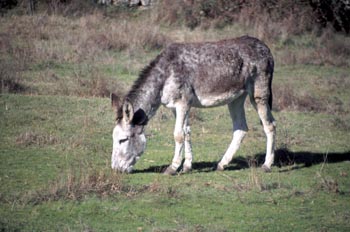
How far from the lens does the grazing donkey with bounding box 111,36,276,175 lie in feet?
36.4

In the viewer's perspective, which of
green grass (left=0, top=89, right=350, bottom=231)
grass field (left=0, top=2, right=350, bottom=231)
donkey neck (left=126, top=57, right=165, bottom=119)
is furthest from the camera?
donkey neck (left=126, top=57, right=165, bottom=119)

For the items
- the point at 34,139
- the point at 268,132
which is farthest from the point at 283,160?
the point at 34,139

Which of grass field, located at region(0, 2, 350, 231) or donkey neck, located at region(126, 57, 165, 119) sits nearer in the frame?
grass field, located at region(0, 2, 350, 231)

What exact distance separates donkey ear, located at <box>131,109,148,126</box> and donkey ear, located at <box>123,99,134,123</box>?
0.33 ft

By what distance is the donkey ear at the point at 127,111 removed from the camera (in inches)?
427

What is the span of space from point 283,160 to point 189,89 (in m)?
2.63

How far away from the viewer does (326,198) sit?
405 inches

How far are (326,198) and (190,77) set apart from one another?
9.72ft

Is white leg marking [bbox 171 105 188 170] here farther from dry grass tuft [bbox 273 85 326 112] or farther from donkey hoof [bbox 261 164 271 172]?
dry grass tuft [bbox 273 85 326 112]

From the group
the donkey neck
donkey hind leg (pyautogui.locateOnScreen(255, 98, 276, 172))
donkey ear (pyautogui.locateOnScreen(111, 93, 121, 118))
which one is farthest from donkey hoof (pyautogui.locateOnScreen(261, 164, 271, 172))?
donkey ear (pyautogui.locateOnScreen(111, 93, 121, 118))

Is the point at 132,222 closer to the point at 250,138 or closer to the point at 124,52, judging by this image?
the point at 250,138

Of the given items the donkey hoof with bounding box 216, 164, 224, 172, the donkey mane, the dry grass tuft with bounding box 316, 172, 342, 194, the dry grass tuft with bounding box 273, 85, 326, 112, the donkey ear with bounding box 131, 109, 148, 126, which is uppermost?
the donkey mane

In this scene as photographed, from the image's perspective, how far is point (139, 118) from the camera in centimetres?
1112

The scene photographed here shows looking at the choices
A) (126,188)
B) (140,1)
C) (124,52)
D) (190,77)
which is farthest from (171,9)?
(126,188)
